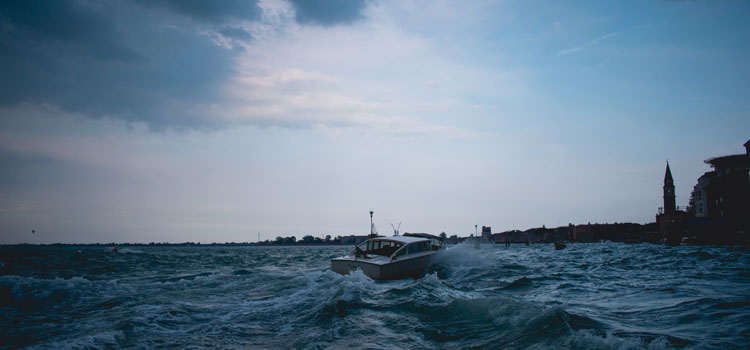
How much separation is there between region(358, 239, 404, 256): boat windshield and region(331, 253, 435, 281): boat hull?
5.15ft

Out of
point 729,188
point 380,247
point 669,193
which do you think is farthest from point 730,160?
point 380,247

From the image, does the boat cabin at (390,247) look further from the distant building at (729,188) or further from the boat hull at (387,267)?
the distant building at (729,188)

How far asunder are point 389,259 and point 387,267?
0.88m

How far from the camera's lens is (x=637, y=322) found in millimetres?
8562

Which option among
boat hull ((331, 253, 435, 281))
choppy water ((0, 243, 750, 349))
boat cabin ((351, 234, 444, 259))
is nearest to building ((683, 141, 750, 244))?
boat cabin ((351, 234, 444, 259))

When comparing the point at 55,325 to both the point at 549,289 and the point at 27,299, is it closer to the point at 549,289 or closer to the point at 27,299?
the point at 27,299

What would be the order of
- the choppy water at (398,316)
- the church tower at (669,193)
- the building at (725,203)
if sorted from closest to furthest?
the choppy water at (398,316), the building at (725,203), the church tower at (669,193)

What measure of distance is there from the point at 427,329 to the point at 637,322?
4.63m

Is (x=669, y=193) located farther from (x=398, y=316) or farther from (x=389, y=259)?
(x=398, y=316)

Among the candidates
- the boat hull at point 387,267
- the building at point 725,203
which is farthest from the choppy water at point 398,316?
the building at point 725,203

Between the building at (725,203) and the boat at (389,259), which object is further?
Result: the building at (725,203)

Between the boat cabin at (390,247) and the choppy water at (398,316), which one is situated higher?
the boat cabin at (390,247)

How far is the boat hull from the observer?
60.8ft

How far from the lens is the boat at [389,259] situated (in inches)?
742
